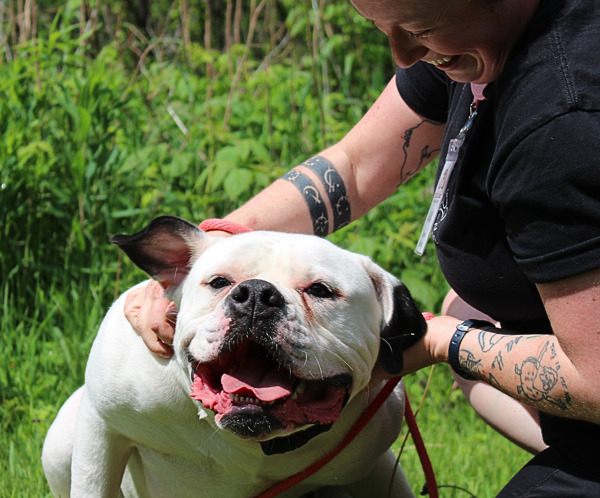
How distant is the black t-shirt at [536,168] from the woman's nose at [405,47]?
211 mm

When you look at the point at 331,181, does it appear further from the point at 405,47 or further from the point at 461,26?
the point at 461,26

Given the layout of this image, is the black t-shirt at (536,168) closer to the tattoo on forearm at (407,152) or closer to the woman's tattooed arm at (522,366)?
the woman's tattooed arm at (522,366)

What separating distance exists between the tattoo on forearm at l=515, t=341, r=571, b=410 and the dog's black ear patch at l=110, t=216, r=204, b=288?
3.17 ft

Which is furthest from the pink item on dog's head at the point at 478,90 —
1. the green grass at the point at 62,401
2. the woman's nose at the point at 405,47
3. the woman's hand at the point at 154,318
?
the green grass at the point at 62,401

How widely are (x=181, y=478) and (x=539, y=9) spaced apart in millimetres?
1630

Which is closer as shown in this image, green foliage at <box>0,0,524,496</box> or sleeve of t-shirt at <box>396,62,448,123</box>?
sleeve of t-shirt at <box>396,62,448,123</box>

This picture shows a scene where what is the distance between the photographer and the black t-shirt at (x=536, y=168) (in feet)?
5.84

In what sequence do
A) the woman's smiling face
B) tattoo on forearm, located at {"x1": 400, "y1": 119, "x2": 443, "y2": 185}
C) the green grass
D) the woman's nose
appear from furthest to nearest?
1. the green grass
2. tattoo on forearm, located at {"x1": 400, "y1": 119, "x2": 443, "y2": 185}
3. the woman's nose
4. the woman's smiling face

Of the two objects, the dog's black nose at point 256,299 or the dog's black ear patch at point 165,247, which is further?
the dog's black ear patch at point 165,247

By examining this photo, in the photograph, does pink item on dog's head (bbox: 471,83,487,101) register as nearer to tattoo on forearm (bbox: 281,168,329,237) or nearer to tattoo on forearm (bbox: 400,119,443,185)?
tattoo on forearm (bbox: 400,119,443,185)

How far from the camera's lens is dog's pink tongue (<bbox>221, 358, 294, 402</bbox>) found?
201 centimetres

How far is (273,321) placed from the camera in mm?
2016

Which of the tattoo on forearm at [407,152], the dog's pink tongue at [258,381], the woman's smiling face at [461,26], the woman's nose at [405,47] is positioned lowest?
the dog's pink tongue at [258,381]

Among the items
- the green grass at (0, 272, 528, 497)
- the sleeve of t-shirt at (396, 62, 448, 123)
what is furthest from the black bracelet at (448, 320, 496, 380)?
the green grass at (0, 272, 528, 497)
